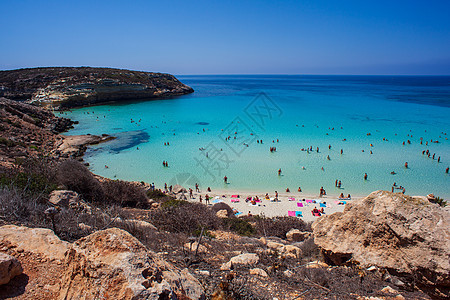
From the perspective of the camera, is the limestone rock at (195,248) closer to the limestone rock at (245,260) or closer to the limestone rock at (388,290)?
the limestone rock at (245,260)

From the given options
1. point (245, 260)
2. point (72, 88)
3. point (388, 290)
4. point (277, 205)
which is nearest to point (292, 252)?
point (245, 260)

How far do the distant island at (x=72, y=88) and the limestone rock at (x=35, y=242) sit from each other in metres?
53.3

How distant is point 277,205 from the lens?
50.3 feet

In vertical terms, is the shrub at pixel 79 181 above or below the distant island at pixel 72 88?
below

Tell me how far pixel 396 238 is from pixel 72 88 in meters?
59.6

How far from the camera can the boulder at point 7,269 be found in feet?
7.25

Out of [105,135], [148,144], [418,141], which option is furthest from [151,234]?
[418,141]

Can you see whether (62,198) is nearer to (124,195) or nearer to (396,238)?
(124,195)

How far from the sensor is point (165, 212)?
25.7 feet

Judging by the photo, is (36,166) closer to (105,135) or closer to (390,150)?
(105,135)

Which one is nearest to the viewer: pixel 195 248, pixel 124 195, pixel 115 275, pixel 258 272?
pixel 115 275

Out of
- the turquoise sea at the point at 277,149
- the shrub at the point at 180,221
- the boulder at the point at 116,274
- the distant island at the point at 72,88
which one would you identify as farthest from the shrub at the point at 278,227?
the distant island at the point at 72,88

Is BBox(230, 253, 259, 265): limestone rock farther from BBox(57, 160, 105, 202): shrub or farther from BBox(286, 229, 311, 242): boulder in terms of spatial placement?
BBox(57, 160, 105, 202): shrub

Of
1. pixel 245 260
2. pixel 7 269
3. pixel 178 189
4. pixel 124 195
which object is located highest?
pixel 7 269
